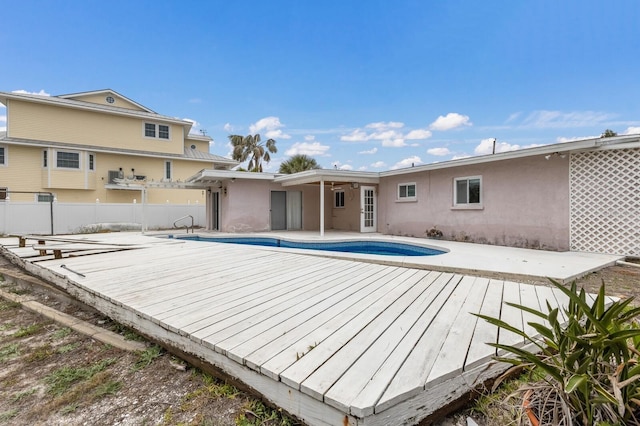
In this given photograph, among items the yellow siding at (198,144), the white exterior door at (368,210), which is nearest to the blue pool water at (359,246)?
the white exterior door at (368,210)

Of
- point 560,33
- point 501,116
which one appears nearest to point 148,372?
point 560,33

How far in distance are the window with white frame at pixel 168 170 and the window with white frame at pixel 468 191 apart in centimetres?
1667

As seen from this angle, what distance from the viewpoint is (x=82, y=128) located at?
16.1m

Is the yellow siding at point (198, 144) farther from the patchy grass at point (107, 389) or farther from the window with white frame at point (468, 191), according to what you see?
the patchy grass at point (107, 389)

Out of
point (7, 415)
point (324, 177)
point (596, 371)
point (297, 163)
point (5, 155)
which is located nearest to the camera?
point (596, 371)

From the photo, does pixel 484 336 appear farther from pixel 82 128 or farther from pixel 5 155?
pixel 5 155

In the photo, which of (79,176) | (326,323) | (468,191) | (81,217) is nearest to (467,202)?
(468,191)

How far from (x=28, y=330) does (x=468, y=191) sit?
981cm

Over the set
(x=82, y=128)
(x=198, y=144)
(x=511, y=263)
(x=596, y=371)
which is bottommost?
(x=511, y=263)

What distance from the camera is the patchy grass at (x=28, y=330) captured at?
3.09 m

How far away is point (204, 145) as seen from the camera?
21.9m

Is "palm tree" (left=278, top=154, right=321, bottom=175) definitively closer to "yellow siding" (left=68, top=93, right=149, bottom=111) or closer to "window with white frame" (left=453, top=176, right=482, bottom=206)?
"yellow siding" (left=68, top=93, right=149, bottom=111)

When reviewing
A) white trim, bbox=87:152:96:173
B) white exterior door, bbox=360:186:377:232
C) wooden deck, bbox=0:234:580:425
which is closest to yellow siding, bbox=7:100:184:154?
white trim, bbox=87:152:96:173

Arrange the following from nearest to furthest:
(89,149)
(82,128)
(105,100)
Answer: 1. (89,149)
2. (82,128)
3. (105,100)
